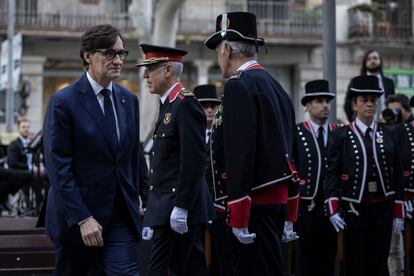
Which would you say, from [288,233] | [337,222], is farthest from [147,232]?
[337,222]

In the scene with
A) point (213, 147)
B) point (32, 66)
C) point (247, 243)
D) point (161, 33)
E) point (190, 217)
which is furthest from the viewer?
point (32, 66)

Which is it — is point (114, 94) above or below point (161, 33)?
below

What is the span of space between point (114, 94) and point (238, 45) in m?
0.92

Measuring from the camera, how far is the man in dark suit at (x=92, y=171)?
18.1 feet

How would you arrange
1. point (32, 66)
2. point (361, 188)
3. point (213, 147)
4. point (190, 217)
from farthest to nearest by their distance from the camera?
point (32, 66) → point (361, 188) → point (190, 217) → point (213, 147)

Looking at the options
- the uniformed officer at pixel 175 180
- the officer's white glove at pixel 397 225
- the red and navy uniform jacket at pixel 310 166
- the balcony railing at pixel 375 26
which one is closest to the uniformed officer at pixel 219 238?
the red and navy uniform jacket at pixel 310 166

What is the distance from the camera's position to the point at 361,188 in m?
8.40

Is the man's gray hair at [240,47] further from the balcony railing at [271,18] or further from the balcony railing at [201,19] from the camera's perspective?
the balcony railing at [271,18]

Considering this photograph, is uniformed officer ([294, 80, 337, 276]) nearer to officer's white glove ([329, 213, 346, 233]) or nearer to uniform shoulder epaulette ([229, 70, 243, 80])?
officer's white glove ([329, 213, 346, 233])

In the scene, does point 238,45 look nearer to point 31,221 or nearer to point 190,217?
point 190,217

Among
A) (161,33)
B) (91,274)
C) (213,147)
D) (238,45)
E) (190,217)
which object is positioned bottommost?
(91,274)

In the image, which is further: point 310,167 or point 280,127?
point 310,167

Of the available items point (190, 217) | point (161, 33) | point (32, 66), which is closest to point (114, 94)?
point (190, 217)

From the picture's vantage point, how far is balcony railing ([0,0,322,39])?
1222 inches
